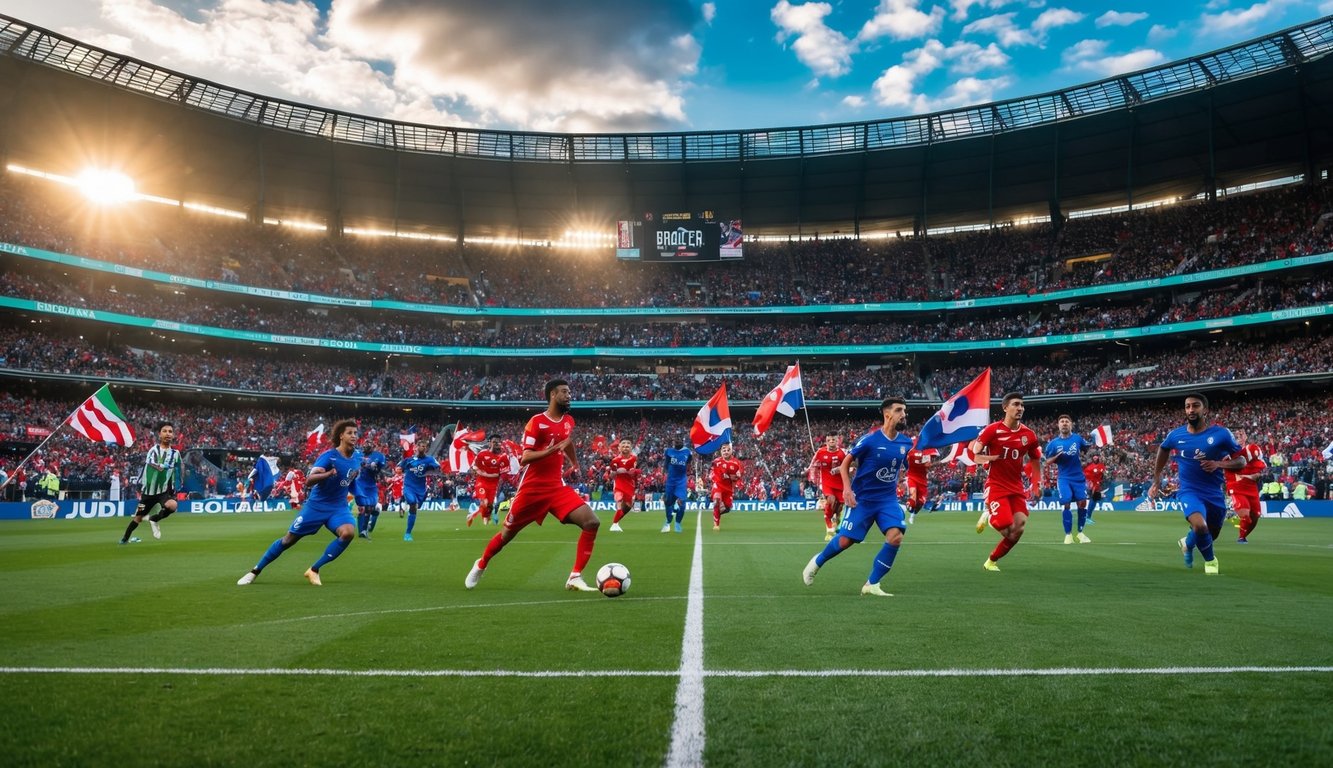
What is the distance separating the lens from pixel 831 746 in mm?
3809

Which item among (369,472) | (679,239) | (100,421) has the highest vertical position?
(679,239)

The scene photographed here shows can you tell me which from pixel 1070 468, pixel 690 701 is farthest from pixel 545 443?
pixel 1070 468

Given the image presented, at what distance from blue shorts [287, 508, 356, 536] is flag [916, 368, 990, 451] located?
9.75 meters

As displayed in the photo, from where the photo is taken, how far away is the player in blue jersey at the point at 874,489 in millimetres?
9570

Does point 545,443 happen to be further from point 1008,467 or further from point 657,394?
point 657,394

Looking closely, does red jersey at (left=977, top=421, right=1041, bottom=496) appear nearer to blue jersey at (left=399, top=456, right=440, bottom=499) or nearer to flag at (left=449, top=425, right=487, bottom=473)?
blue jersey at (left=399, top=456, right=440, bottom=499)

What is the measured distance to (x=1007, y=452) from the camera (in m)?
11.5

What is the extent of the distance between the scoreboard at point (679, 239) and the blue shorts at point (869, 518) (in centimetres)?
5222

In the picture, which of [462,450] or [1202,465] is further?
[462,450]

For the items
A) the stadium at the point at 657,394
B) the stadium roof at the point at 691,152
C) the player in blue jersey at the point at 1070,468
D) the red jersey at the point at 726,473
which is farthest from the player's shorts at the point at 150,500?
the stadium roof at the point at 691,152

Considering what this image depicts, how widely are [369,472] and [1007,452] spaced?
1427 centimetres

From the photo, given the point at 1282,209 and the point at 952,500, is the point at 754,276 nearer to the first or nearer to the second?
the point at 952,500

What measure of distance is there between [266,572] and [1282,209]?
61.8m

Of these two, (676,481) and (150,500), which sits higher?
(150,500)
